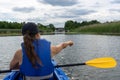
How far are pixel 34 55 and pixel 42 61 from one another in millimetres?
219

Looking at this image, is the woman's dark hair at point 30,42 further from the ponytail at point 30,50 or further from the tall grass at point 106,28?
the tall grass at point 106,28

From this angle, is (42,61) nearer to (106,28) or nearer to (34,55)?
(34,55)

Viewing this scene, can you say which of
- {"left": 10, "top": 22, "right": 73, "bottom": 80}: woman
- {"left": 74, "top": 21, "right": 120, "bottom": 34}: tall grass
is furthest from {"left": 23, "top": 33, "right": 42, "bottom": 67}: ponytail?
{"left": 74, "top": 21, "right": 120, "bottom": 34}: tall grass

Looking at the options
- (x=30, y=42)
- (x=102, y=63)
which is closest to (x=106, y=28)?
(x=102, y=63)

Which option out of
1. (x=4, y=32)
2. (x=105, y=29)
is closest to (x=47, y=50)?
(x=105, y=29)

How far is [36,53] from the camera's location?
5734mm

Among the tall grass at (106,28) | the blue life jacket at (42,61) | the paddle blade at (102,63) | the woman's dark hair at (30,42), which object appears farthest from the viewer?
the tall grass at (106,28)

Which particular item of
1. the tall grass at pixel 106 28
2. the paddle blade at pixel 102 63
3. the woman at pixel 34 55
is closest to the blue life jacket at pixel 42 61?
the woman at pixel 34 55

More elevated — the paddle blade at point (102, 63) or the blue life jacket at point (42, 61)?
the blue life jacket at point (42, 61)

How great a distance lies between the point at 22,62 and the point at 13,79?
142cm

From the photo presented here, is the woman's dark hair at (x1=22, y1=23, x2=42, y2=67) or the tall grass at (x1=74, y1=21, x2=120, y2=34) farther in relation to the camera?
the tall grass at (x1=74, y1=21, x2=120, y2=34)

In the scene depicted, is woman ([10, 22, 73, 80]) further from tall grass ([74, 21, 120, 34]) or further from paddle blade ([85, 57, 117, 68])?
tall grass ([74, 21, 120, 34])

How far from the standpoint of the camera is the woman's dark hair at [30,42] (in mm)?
5656

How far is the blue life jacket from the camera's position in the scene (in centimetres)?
576
